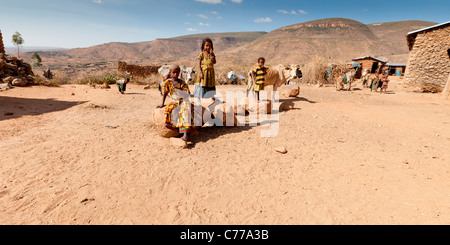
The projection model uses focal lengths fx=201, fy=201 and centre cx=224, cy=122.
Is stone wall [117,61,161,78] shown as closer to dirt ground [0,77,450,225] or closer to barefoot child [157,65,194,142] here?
dirt ground [0,77,450,225]

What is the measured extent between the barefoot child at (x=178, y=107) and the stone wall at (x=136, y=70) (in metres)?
12.4

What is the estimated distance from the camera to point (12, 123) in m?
4.86

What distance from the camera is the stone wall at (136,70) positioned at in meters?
14.6

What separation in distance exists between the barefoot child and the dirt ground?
1.31 feet

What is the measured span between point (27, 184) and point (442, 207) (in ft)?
16.8

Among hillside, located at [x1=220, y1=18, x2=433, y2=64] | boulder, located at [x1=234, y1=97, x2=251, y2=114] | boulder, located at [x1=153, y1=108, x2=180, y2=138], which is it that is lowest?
boulder, located at [x1=153, y1=108, x2=180, y2=138]

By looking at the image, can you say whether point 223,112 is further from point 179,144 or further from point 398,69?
point 398,69

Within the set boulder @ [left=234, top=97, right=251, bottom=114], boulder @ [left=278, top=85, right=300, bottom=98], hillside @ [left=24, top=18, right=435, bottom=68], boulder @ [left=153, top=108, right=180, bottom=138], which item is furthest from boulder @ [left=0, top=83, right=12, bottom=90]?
hillside @ [left=24, top=18, right=435, bottom=68]

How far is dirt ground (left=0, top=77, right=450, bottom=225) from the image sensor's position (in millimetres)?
2285

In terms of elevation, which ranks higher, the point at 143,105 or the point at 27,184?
the point at 143,105

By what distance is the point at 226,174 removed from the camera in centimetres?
312
